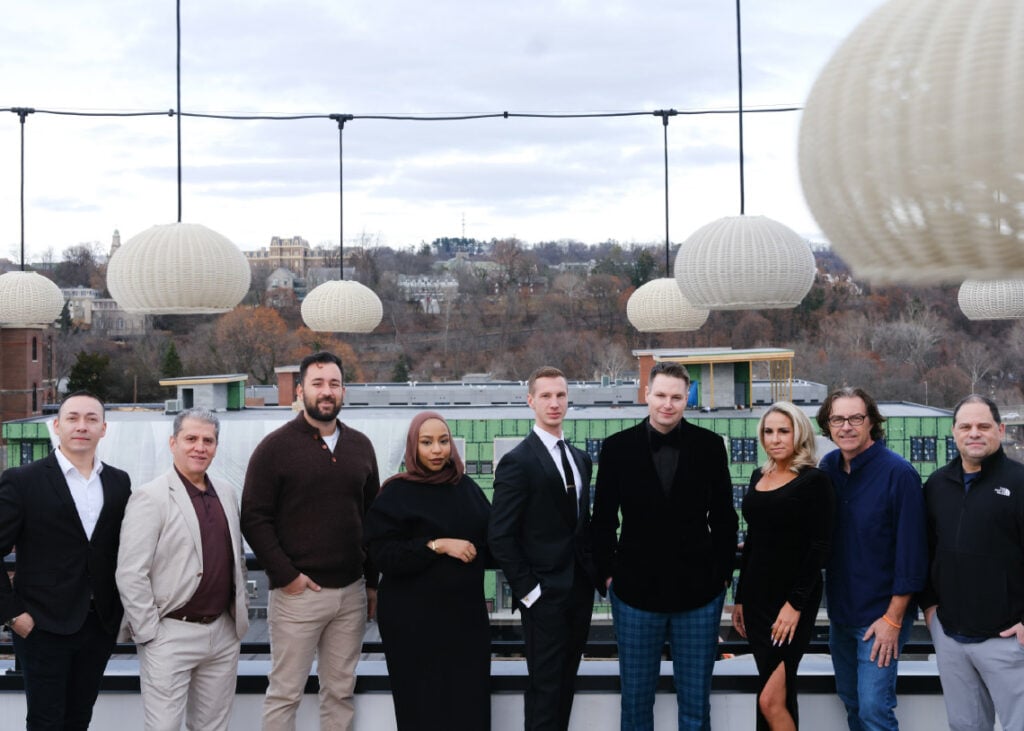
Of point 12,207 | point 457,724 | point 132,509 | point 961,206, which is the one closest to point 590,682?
point 457,724

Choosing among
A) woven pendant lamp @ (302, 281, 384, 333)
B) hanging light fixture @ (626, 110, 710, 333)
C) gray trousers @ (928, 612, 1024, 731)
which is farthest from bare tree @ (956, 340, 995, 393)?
gray trousers @ (928, 612, 1024, 731)

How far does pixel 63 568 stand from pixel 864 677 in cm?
203

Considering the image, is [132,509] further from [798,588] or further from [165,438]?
[165,438]

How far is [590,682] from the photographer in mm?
2877

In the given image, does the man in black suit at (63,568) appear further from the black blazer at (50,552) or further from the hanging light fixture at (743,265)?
the hanging light fixture at (743,265)

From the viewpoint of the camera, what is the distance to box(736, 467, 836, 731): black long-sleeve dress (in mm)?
2543

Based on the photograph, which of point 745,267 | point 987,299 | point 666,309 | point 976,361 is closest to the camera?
point 745,267

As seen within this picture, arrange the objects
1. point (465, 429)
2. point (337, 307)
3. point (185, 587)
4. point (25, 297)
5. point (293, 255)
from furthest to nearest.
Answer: point (293, 255), point (465, 429), point (25, 297), point (337, 307), point (185, 587)

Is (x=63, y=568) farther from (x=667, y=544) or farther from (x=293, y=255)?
(x=293, y=255)

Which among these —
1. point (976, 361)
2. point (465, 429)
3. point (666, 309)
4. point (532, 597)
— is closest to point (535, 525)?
point (532, 597)

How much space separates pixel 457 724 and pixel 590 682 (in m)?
0.42

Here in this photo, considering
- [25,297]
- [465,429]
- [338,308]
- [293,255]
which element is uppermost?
[293,255]

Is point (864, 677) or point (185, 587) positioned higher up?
point (185, 587)

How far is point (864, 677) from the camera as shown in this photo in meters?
2.61
